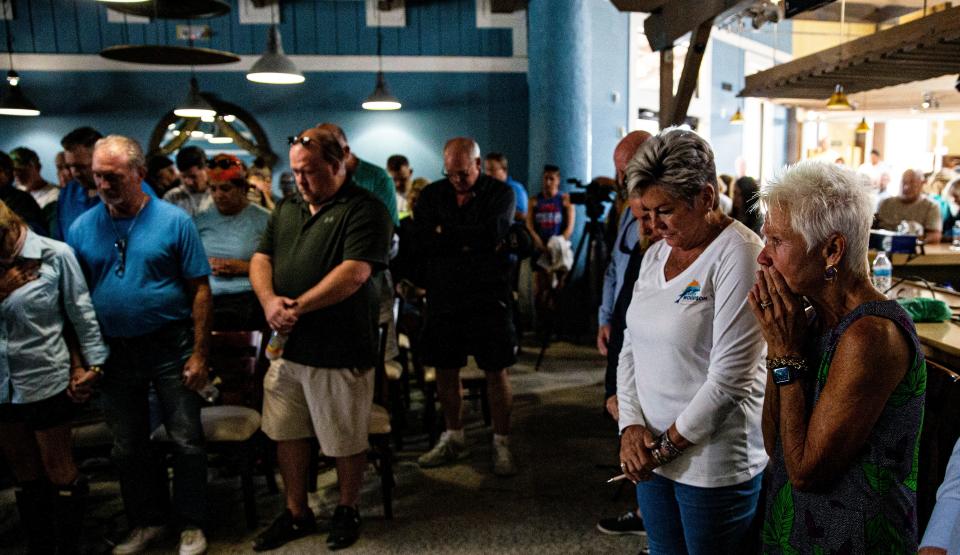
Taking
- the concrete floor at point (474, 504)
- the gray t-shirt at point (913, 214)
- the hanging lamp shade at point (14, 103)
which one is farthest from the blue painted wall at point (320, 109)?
the concrete floor at point (474, 504)

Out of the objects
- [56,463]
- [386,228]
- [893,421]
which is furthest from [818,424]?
[56,463]

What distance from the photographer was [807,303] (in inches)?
58.8

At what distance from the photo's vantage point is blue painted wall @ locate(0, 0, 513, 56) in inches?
359

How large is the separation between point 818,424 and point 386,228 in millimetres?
1933

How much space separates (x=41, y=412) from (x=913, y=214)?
7.01 m

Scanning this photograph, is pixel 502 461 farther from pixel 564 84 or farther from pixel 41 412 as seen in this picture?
pixel 564 84

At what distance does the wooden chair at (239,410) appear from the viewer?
10.1ft

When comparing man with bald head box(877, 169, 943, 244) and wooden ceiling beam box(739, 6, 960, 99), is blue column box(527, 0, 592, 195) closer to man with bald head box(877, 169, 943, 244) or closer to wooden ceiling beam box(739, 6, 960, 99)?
wooden ceiling beam box(739, 6, 960, 99)

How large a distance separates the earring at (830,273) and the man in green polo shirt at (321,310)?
1821 mm

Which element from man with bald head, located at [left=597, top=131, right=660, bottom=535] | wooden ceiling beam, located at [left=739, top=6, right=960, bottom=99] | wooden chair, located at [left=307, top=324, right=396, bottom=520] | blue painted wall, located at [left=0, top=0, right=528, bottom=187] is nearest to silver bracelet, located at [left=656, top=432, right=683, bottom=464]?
man with bald head, located at [left=597, top=131, right=660, bottom=535]

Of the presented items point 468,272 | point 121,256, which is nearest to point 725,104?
point 468,272

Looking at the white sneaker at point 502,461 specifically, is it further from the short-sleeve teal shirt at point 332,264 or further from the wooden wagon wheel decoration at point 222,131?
the wooden wagon wheel decoration at point 222,131

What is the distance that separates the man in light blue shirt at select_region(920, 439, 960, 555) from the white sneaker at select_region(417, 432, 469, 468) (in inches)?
118

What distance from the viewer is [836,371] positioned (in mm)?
1294
